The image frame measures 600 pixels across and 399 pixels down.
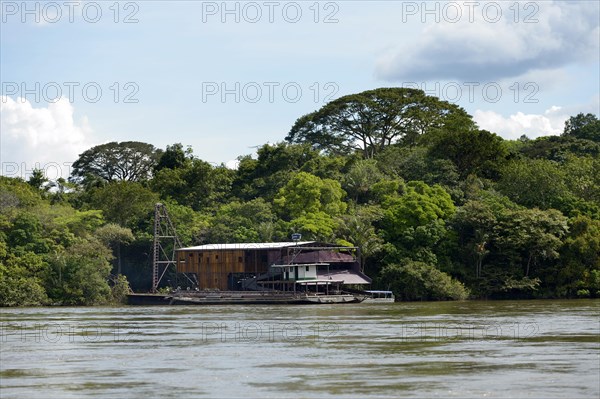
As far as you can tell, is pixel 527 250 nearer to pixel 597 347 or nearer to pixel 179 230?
pixel 179 230

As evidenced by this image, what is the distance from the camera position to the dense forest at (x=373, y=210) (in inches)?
3091

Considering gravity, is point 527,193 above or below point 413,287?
above

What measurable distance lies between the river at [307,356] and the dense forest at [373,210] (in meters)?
22.6

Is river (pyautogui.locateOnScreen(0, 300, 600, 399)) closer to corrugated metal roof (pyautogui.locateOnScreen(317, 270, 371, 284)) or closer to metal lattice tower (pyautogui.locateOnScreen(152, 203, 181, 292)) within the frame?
corrugated metal roof (pyautogui.locateOnScreen(317, 270, 371, 284))

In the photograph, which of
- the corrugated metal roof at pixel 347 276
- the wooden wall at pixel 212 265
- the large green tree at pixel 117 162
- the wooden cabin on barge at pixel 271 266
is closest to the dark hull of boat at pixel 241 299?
the corrugated metal roof at pixel 347 276

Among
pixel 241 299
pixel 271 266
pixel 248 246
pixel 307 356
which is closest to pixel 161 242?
pixel 248 246

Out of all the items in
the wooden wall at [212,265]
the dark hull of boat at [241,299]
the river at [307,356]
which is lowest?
the river at [307,356]

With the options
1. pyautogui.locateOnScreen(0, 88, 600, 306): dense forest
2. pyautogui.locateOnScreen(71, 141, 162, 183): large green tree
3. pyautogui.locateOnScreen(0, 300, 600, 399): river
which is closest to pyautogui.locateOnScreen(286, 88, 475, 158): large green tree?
pyautogui.locateOnScreen(0, 88, 600, 306): dense forest

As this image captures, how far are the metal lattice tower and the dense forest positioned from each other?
3.67 ft

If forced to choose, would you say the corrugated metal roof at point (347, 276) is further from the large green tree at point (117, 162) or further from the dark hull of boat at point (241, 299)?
the large green tree at point (117, 162)

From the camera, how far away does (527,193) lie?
293ft

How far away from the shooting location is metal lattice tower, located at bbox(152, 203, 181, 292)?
8481 centimetres

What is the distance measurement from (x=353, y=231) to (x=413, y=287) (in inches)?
308

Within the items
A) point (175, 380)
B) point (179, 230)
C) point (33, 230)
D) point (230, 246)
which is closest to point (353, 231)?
point (230, 246)
